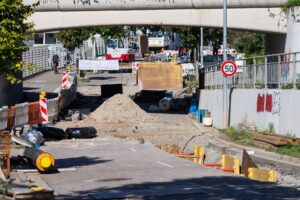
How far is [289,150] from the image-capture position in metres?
23.7

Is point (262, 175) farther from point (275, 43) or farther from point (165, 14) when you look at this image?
point (275, 43)

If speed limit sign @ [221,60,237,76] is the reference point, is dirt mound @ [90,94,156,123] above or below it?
below

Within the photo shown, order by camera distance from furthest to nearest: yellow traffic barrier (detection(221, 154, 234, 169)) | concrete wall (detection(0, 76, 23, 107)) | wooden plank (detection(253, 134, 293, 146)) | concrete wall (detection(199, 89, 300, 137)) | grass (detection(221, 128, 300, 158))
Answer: concrete wall (detection(0, 76, 23, 107))
concrete wall (detection(199, 89, 300, 137))
wooden plank (detection(253, 134, 293, 146))
yellow traffic barrier (detection(221, 154, 234, 169))
grass (detection(221, 128, 300, 158))

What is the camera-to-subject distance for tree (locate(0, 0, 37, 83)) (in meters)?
18.6

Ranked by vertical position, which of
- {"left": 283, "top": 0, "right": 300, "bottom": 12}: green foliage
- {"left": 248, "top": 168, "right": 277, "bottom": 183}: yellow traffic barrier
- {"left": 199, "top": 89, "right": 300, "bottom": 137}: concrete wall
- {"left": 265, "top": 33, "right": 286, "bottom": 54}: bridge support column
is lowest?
{"left": 248, "top": 168, "right": 277, "bottom": 183}: yellow traffic barrier

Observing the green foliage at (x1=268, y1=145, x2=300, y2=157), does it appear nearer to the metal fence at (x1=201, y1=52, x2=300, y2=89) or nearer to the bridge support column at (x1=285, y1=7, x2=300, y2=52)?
the metal fence at (x1=201, y1=52, x2=300, y2=89)

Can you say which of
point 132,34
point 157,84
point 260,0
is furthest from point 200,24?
point 132,34

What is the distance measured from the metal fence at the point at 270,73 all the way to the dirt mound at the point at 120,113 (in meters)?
4.78

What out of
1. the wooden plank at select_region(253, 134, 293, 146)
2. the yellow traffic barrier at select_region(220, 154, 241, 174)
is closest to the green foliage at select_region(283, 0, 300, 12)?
the wooden plank at select_region(253, 134, 293, 146)

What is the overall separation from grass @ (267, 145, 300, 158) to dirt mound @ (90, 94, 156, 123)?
16577 mm

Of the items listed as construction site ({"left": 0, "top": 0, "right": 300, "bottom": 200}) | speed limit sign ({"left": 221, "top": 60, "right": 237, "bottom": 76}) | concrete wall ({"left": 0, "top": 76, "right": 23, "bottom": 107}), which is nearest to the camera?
construction site ({"left": 0, "top": 0, "right": 300, "bottom": 200})

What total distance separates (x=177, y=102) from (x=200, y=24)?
11904mm

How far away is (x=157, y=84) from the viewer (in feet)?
169

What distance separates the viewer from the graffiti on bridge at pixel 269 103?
2759 cm
